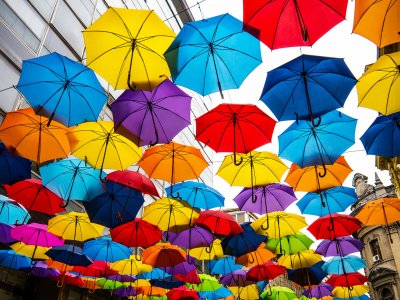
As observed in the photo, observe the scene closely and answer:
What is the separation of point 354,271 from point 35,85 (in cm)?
1165

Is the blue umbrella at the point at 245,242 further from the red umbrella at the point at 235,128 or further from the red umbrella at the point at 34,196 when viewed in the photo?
the red umbrella at the point at 34,196

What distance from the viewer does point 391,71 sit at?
220 inches

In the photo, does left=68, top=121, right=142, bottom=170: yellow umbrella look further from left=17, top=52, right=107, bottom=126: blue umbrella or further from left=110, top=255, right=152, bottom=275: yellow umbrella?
left=110, top=255, right=152, bottom=275: yellow umbrella

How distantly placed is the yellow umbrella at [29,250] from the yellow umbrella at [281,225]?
5899mm

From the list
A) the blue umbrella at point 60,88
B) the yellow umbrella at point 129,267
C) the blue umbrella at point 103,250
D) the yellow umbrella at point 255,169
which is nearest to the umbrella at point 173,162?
the yellow umbrella at point 255,169

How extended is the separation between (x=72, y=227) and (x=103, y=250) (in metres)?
1.34

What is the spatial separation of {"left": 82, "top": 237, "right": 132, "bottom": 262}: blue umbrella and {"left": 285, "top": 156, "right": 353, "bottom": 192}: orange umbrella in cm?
521

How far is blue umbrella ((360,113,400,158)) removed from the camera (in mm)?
6762

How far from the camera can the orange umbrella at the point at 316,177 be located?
812 cm

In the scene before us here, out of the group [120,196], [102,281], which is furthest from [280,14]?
[102,281]

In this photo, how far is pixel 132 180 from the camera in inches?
296

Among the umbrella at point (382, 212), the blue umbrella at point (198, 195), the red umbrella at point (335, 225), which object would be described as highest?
the blue umbrella at point (198, 195)

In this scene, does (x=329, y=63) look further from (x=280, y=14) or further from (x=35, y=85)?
(x=35, y=85)

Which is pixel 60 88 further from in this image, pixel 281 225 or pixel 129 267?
pixel 281 225
